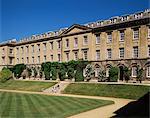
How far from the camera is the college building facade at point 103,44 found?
41.2 meters

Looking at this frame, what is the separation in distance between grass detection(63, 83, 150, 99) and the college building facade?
8.08 meters

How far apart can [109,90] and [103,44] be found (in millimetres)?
14041

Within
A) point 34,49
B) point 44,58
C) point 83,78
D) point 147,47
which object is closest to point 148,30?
point 147,47

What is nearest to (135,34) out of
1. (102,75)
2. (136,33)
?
(136,33)

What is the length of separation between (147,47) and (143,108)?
20.3m

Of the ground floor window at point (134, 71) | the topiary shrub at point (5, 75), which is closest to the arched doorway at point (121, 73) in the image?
the ground floor window at point (134, 71)

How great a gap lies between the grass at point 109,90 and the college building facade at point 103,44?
26.5ft

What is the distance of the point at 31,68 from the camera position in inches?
2510

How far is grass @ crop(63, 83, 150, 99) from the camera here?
31427mm

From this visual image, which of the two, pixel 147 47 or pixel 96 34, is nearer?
pixel 147 47

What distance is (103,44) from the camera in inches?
1853

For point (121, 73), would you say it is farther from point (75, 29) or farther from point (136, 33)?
point (75, 29)

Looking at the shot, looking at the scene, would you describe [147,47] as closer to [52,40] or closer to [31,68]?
[52,40]

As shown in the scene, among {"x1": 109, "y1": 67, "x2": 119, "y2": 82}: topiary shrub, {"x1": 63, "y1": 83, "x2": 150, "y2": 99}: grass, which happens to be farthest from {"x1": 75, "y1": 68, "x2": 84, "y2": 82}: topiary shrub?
{"x1": 109, "y1": 67, "x2": 119, "y2": 82}: topiary shrub
